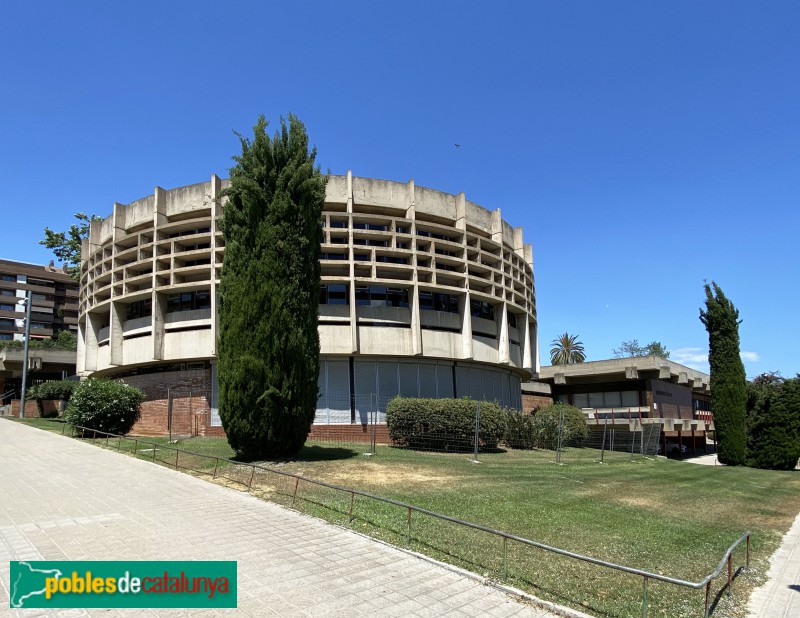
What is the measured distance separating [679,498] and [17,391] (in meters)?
49.1

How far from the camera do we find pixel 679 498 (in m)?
13.2

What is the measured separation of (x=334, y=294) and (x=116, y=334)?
1156cm

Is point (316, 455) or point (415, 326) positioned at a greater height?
point (415, 326)

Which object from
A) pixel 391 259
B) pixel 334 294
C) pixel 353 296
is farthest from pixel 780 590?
pixel 391 259

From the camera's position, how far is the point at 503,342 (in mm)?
27750

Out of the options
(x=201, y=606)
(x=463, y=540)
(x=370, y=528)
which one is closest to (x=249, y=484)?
(x=370, y=528)

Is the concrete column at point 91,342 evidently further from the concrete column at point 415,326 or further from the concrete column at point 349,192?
the concrete column at point 415,326

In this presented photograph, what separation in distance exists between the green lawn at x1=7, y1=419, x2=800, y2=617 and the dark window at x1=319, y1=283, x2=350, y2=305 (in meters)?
7.69

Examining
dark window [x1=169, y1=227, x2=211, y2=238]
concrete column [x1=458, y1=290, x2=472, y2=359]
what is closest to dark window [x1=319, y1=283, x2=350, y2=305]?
concrete column [x1=458, y1=290, x2=472, y2=359]

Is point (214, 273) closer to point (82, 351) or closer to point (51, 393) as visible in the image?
point (82, 351)

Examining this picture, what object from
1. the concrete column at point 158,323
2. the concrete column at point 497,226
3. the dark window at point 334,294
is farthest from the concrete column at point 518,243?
the concrete column at point 158,323

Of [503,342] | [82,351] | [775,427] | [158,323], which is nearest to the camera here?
[158,323]

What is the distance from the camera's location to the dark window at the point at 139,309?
2647cm

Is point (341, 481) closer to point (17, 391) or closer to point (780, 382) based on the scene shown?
point (780, 382)
